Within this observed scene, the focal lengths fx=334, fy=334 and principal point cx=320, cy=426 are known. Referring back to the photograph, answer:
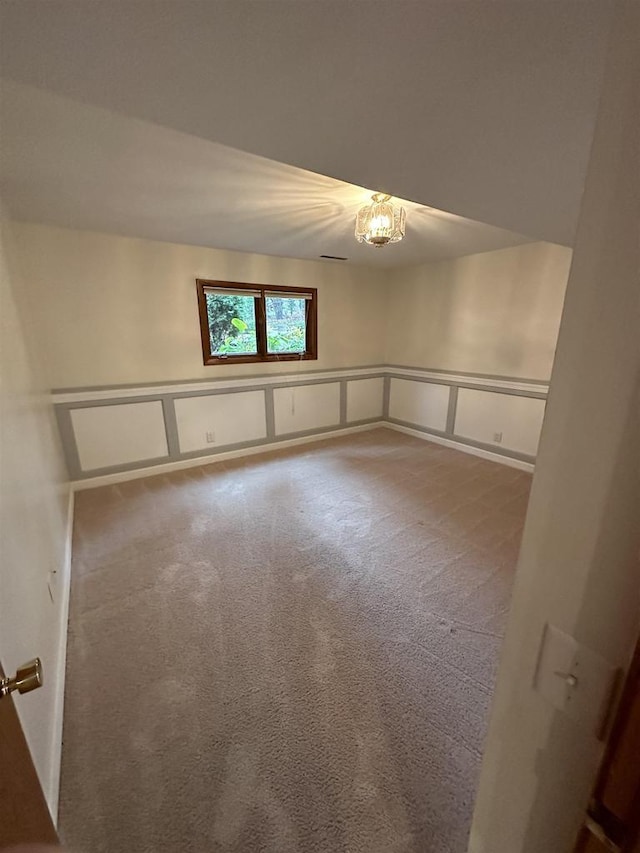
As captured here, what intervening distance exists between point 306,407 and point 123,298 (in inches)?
88.1

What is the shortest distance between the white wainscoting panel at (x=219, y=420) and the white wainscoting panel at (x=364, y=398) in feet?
4.32

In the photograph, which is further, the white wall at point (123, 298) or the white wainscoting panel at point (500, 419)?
the white wainscoting panel at point (500, 419)

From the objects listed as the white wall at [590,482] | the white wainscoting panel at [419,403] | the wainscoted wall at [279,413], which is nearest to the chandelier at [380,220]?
the white wall at [590,482]

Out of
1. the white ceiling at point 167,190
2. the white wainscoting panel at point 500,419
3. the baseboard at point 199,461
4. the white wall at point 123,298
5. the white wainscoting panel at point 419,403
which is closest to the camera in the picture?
the white ceiling at point 167,190

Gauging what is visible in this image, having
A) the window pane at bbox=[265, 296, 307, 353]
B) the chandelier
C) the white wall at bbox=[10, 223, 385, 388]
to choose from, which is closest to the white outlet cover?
the chandelier

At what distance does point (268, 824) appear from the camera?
39.9 inches

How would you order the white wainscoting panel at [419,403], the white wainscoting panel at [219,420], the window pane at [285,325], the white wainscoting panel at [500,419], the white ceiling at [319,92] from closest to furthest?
the white ceiling at [319,92]
the white wainscoting panel at [500,419]
the white wainscoting panel at [219,420]
the window pane at [285,325]
the white wainscoting panel at [419,403]

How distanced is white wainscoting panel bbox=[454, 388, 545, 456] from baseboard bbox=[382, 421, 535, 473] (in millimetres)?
111

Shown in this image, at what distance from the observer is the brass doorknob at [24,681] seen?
2.07 feet

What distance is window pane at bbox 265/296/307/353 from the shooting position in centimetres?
384

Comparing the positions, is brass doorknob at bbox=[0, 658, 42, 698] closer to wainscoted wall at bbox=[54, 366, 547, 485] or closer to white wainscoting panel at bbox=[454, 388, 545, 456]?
wainscoted wall at bbox=[54, 366, 547, 485]

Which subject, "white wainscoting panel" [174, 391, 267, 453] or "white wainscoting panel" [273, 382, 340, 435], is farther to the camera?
"white wainscoting panel" [273, 382, 340, 435]

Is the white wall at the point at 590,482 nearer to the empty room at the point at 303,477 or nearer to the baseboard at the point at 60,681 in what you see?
the empty room at the point at 303,477

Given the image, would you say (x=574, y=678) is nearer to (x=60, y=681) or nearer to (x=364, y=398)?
(x=60, y=681)
